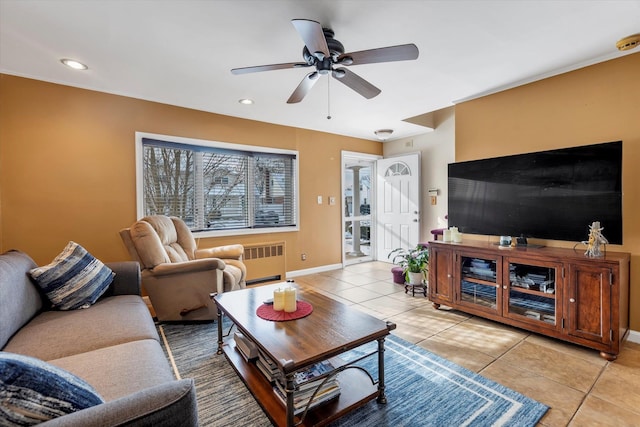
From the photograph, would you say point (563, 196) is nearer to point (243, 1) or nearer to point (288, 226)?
point (243, 1)

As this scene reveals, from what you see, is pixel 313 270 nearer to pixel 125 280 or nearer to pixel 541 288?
pixel 125 280

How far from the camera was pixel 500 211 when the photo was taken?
291cm

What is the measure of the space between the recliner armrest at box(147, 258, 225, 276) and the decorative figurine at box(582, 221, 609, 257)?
310 cm

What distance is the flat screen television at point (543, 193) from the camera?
7.54 ft

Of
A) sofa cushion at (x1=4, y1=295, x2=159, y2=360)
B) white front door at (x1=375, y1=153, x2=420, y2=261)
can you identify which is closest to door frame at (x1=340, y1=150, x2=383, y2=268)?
white front door at (x1=375, y1=153, x2=420, y2=261)

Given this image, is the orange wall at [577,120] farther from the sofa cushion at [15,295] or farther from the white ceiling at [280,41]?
the sofa cushion at [15,295]

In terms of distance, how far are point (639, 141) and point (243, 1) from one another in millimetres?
3195

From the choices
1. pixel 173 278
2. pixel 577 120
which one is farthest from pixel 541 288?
pixel 173 278

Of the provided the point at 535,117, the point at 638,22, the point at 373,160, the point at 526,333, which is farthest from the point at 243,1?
the point at 373,160

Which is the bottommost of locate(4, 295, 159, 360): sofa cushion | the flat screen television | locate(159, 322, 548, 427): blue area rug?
locate(159, 322, 548, 427): blue area rug

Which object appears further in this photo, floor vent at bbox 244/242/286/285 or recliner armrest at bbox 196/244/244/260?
floor vent at bbox 244/242/286/285

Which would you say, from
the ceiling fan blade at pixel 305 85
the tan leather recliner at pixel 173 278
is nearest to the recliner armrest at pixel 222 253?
the tan leather recliner at pixel 173 278

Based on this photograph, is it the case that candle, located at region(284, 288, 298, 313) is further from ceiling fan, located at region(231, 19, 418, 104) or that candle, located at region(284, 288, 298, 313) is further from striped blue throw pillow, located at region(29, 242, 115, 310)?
ceiling fan, located at region(231, 19, 418, 104)

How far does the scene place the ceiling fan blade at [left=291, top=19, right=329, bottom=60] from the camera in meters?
1.53
